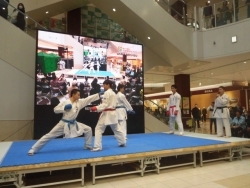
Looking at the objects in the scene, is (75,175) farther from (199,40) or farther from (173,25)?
(199,40)

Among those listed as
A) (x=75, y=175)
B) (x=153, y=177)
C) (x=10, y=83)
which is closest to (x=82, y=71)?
(x=10, y=83)

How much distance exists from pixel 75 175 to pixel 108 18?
22.6ft

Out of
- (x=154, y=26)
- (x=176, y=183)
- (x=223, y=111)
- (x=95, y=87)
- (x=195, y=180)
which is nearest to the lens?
(x=176, y=183)

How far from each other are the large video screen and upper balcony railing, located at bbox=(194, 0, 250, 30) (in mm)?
3340

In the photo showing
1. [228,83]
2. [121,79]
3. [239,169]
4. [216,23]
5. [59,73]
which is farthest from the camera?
[228,83]

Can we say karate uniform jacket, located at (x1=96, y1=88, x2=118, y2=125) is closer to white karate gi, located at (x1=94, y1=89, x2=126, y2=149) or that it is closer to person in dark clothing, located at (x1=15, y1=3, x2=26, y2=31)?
white karate gi, located at (x1=94, y1=89, x2=126, y2=149)

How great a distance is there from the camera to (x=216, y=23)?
8398 mm

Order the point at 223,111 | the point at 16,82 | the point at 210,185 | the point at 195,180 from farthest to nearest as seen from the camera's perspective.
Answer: the point at 16,82 < the point at 223,111 < the point at 195,180 < the point at 210,185

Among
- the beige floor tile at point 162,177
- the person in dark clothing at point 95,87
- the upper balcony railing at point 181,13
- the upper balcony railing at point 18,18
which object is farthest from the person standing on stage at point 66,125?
the upper balcony railing at point 181,13

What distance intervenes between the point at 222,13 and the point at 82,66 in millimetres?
6027

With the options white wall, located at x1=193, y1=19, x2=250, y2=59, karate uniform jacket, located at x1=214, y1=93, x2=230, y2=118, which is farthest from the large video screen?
white wall, located at x1=193, y1=19, x2=250, y2=59

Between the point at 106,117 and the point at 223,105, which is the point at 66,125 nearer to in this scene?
the point at 106,117

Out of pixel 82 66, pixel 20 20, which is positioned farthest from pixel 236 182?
pixel 20 20

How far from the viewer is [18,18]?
6.23 meters
